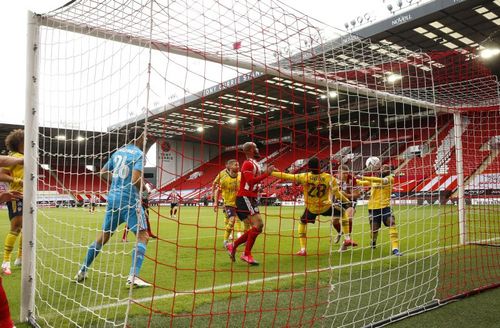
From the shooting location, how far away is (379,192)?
6934mm

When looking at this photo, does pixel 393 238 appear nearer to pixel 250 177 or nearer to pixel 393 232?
pixel 393 232

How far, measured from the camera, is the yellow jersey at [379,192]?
6.69m

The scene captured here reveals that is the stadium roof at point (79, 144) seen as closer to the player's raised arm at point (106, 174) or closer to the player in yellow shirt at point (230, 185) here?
the player's raised arm at point (106, 174)

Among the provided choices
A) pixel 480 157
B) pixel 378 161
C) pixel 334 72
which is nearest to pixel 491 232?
pixel 480 157

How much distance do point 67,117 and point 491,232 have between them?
9.53 meters

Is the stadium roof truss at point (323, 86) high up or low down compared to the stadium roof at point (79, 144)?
up

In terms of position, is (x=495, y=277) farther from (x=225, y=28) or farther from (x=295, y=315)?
(x=225, y=28)

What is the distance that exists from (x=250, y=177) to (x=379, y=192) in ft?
8.17

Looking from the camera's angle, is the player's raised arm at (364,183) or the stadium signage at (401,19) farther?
the stadium signage at (401,19)

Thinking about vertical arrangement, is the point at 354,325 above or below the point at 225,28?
below

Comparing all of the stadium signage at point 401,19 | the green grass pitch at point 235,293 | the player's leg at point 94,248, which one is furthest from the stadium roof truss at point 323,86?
the stadium signage at point 401,19

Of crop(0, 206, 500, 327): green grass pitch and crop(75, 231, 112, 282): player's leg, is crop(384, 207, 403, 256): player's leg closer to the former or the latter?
crop(0, 206, 500, 327): green grass pitch

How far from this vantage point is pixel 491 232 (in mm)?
9539

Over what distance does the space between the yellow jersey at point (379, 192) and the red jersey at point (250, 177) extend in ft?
6.12
